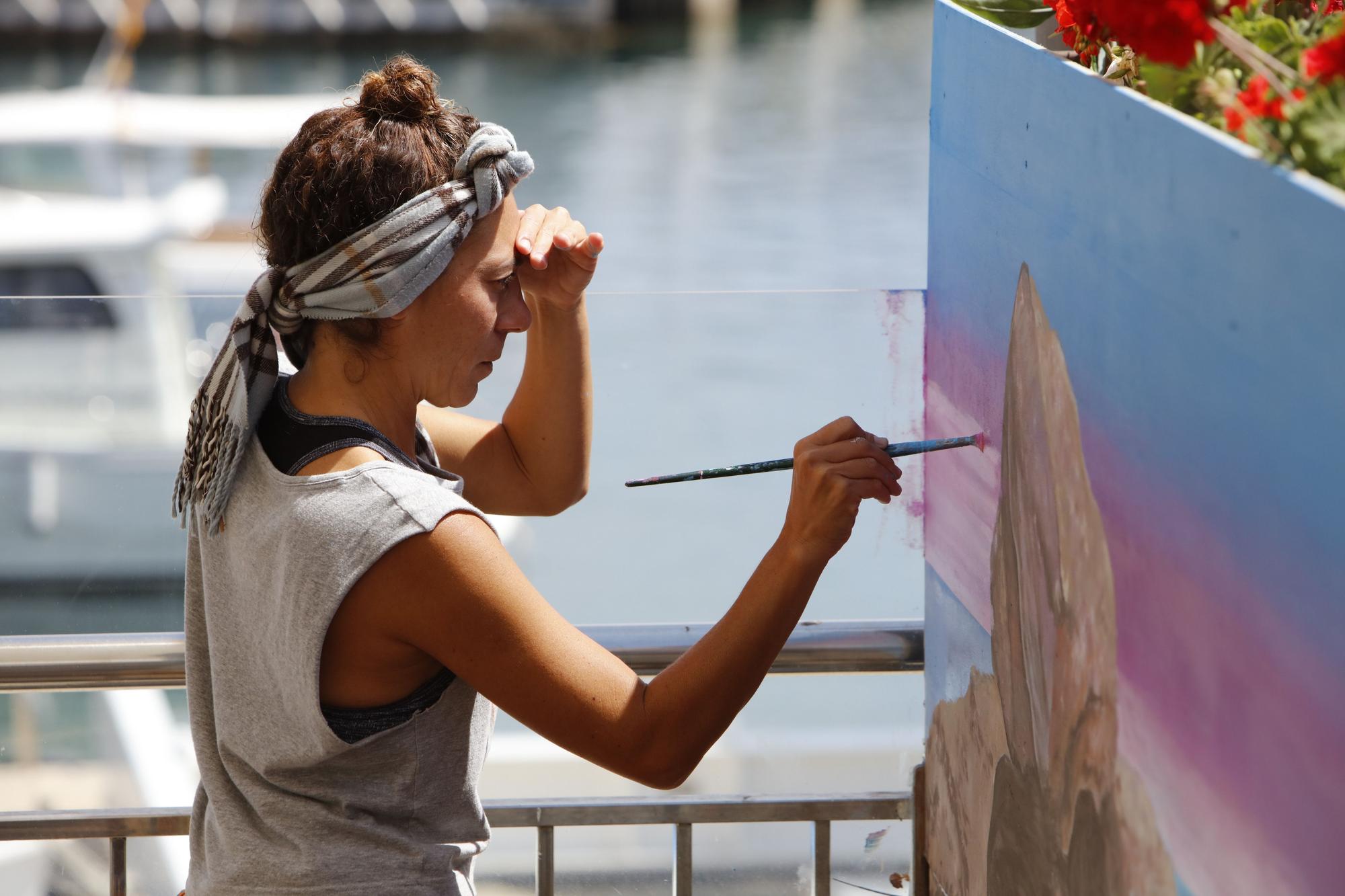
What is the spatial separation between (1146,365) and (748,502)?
3.35 feet

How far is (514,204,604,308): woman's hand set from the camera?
1.63 metres

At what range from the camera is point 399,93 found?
4.84 ft

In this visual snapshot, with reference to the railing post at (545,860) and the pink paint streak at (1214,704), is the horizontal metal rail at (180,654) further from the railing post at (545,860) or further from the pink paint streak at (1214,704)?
the pink paint streak at (1214,704)

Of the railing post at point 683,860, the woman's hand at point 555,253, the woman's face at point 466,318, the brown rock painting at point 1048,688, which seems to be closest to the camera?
the brown rock painting at point 1048,688

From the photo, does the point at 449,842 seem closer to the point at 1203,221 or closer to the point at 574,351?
the point at 574,351

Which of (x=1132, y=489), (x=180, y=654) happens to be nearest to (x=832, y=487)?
(x=1132, y=489)

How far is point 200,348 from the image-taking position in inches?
161

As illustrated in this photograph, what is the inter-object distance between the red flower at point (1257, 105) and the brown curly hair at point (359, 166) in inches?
29.6

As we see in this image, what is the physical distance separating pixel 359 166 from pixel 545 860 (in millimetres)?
978

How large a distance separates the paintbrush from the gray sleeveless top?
0.82 feet

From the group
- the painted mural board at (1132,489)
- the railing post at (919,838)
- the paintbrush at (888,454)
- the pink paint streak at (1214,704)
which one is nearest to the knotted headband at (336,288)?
the paintbrush at (888,454)

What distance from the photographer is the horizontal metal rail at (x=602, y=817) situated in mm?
1961

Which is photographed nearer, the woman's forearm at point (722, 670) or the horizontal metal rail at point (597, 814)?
the woman's forearm at point (722, 670)

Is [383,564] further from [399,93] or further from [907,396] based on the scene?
[907,396]
